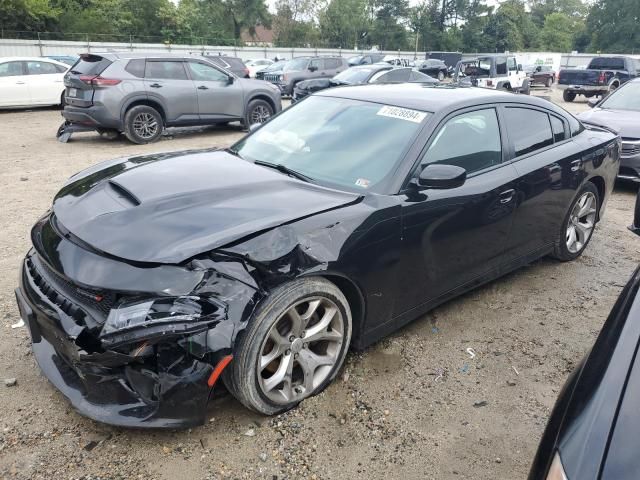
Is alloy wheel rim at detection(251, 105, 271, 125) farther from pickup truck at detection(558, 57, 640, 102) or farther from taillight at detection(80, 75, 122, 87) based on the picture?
pickup truck at detection(558, 57, 640, 102)

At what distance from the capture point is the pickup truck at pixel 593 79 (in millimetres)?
20281

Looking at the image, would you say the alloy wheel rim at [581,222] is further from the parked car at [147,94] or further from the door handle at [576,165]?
the parked car at [147,94]

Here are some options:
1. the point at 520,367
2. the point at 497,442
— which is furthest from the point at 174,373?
the point at 520,367

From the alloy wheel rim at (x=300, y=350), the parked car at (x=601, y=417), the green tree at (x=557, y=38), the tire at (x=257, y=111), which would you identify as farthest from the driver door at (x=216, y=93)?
the green tree at (x=557, y=38)

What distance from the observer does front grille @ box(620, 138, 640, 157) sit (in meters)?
6.96

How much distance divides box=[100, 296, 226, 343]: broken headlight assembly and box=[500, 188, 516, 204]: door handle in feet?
7.33

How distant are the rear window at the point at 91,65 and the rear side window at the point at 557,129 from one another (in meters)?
8.34

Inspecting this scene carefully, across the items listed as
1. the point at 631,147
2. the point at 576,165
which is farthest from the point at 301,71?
the point at 576,165

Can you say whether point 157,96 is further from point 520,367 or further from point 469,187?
point 520,367

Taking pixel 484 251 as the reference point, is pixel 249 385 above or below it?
below

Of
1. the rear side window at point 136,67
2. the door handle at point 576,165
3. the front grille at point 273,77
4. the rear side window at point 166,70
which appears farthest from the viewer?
the front grille at point 273,77

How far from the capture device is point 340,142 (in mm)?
3398

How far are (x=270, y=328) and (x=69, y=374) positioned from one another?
1023 millimetres

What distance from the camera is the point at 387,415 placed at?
2.77 metres
